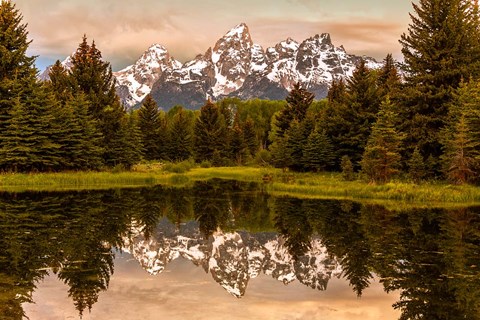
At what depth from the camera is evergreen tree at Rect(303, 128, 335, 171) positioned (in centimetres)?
5219

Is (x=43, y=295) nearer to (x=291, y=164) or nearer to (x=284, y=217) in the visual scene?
(x=284, y=217)

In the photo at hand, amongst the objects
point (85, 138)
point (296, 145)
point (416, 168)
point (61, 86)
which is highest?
point (61, 86)

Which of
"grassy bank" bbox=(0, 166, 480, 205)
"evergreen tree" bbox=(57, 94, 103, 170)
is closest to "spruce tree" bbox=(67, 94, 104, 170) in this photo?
"evergreen tree" bbox=(57, 94, 103, 170)

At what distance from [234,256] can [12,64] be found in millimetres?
40438

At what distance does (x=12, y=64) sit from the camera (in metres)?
47.8

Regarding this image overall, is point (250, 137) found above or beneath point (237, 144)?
above

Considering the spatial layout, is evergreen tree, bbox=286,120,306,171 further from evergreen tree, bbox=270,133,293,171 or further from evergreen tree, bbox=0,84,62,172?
evergreen tree, bbox=0,84,62,172

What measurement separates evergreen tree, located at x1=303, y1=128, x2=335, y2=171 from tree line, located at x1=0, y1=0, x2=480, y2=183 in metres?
0.11

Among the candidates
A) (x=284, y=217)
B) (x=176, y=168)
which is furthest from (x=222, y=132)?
(x=284, y=217)

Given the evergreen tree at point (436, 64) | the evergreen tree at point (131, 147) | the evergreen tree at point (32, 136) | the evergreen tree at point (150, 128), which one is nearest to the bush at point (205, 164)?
the evergreen tree at point (150, 128)

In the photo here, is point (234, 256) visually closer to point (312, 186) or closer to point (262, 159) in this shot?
point (312, 186)

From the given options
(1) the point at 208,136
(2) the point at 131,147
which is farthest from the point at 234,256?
(1) the point at 208,136

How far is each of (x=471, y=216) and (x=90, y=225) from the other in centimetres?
1842

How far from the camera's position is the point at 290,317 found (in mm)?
10297
